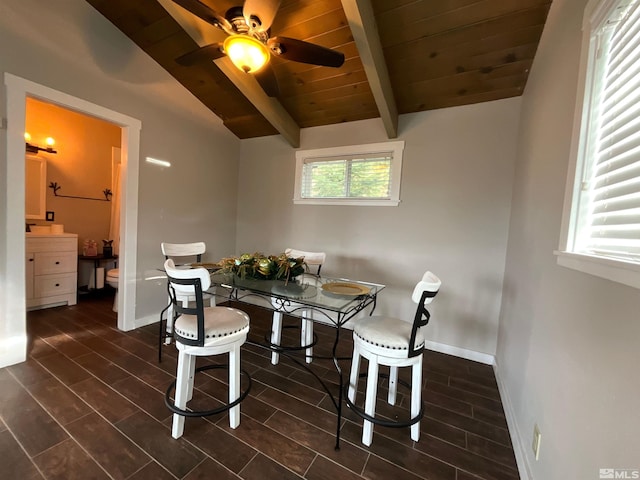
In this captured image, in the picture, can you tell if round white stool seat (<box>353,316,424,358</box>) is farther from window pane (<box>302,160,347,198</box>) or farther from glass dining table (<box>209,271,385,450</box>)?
window pane (<box>302,160,347,198</box>)

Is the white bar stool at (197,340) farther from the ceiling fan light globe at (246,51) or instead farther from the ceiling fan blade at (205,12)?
the ceiling fan blade at (205,12)

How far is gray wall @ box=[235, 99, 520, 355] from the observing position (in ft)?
7.97

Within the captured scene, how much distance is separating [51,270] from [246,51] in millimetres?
3616

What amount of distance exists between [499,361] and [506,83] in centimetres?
237

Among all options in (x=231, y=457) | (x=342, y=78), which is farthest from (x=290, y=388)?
(x=342, y=78)

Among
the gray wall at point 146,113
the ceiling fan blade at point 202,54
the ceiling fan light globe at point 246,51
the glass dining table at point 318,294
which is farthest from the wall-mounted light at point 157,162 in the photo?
the ceiling fan light globe at point 246,51

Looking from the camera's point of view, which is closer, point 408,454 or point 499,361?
point 408,454

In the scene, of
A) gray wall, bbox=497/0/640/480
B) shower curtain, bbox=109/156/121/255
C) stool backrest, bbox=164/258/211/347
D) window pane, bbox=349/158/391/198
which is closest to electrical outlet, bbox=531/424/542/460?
gray wall, bbox=497/0/640/480

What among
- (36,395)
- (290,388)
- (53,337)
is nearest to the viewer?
(36,395)

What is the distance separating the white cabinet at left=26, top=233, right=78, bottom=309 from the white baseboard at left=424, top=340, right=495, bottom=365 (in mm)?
4346

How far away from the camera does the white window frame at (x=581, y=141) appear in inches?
38.1

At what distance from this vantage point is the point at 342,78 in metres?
2.55

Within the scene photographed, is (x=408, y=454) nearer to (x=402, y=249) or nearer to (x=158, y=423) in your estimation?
(x=158, y=423)

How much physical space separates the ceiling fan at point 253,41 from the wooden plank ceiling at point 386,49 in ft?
1.42
